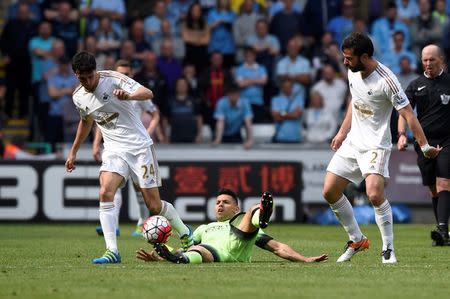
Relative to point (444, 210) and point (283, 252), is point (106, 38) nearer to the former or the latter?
point (444, 210)

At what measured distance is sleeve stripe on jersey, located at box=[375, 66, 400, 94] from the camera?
11.9m

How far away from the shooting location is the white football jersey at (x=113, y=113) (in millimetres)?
12773

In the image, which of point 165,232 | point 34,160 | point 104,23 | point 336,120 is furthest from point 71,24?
point 165,232

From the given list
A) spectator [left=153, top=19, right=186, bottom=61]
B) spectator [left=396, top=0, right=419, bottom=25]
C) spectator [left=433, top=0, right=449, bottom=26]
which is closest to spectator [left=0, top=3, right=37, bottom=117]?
spectator [left=153, top=19, right=186, bottom=61]

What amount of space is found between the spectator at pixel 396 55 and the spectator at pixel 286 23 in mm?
2037

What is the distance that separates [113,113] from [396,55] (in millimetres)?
12676

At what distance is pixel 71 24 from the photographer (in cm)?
2475

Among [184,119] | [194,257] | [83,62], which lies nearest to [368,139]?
[194,257]

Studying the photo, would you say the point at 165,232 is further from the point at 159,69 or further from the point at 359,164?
the point at 159,69

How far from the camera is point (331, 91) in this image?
2403 centimetres

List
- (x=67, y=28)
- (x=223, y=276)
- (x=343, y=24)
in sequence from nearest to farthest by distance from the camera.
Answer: (x=223, y=276) < (x=67, y=28) < (x=343, y=24)

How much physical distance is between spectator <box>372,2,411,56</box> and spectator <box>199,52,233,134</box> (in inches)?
130

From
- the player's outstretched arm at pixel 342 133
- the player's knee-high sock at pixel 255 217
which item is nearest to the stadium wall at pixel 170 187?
the player's outstretched arm at pixel 342 133

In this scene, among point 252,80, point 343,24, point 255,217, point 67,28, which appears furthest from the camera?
point 343,24
